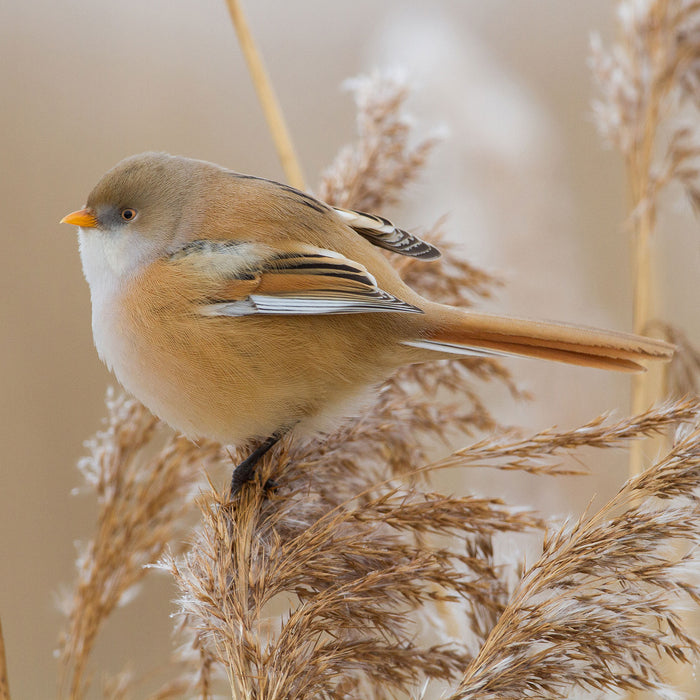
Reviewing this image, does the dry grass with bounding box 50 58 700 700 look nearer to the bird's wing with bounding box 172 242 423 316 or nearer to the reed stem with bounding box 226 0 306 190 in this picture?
the reed stem with bounding box 226 0 306 190

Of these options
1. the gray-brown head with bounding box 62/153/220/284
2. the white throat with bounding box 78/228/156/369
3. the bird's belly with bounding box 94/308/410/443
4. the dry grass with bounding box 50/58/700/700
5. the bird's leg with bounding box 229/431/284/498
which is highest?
the gray-brown head with bounding box 62/153/220/284

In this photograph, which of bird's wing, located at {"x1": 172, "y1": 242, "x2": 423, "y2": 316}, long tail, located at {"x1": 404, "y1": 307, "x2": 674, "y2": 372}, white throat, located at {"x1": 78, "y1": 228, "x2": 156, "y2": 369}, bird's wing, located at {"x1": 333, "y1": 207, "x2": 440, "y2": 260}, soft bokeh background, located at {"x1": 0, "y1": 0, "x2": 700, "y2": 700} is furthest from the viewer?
soft bokeh background, located at {"x1": 0, "y1": 0, "x2": 700, "y2": 700}

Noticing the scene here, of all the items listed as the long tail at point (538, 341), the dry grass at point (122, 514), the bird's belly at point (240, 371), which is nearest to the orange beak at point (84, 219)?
the bird's belly at point (240, 371)

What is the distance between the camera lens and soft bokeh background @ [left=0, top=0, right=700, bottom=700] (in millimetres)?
2629

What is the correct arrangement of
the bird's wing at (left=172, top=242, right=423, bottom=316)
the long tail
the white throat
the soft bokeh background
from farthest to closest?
the soft bokeh background
the white throat
the bird's wing at (left=172, top=242, right=423, bottom=316)
the long tail

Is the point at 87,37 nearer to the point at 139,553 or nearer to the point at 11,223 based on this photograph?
the point at 11,223

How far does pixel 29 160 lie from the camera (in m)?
3.63

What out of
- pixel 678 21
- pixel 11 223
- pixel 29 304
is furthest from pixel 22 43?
pixel 678 21

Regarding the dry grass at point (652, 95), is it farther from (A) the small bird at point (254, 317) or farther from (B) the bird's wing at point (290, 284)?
(B) the bird's wing at point (290, 284)

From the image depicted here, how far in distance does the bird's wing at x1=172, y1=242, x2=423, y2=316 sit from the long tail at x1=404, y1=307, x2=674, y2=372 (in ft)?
0.32

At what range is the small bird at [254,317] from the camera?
1.63 meters

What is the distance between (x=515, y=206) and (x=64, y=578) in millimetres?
2245

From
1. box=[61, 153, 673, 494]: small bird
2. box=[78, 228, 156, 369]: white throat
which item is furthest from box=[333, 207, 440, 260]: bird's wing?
box=[78, 228, 156, 369]: white throat

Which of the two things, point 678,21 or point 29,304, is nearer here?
point 678,21
